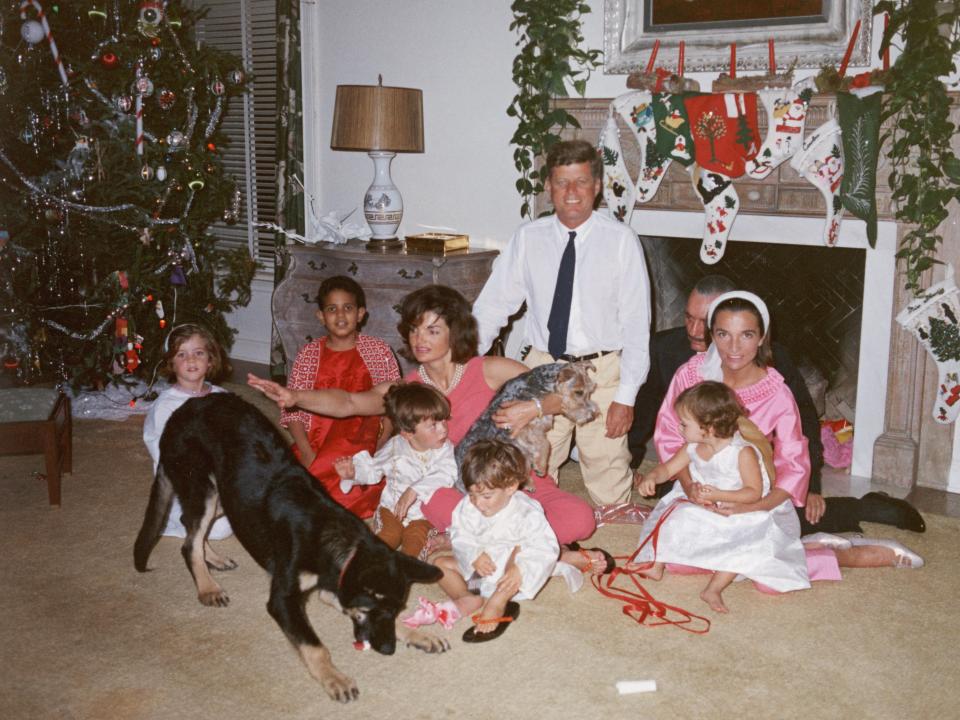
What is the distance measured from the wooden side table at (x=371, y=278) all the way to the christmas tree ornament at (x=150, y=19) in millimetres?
1506

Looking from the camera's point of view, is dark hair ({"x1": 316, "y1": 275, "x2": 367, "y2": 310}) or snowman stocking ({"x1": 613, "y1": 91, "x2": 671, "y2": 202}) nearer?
dark hair ({"x1": 316, "y1": 275, "x2": 367, "y2": 310})

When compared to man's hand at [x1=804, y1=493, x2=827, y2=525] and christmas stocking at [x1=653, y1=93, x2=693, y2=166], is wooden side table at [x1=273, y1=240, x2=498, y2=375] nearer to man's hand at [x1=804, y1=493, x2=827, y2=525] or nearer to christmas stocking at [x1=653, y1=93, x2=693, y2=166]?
christmas stocking at [x1=653, y1=93, x2=693, y2=166]

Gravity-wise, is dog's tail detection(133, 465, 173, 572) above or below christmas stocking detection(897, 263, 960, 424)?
below

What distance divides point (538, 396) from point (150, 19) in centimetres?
365

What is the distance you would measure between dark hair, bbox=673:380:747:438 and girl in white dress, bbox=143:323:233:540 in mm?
1945

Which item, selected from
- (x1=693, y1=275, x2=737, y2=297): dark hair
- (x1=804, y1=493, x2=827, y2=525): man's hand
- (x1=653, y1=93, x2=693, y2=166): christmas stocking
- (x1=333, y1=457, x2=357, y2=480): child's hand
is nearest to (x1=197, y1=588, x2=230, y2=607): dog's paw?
(x1=333, y1=457, x2=357, y2=480): child's hand

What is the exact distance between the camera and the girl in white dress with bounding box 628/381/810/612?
335 cm

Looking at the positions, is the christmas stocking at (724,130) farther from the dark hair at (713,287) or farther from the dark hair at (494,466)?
the dark hair at (494,466)

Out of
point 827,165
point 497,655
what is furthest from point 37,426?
point 827,165

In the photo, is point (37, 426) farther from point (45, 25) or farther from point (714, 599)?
point (714, 599)

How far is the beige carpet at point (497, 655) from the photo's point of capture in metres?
2.73

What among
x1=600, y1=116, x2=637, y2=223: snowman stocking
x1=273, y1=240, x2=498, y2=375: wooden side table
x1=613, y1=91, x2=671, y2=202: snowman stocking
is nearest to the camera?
x1=613, y1=91, x2=671, y2=202: snowman stocking

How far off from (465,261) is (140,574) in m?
2.56

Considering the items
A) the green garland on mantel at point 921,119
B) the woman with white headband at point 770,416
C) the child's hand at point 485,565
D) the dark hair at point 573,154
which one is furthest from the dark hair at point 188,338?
the green garland on mantel at point 921,119
